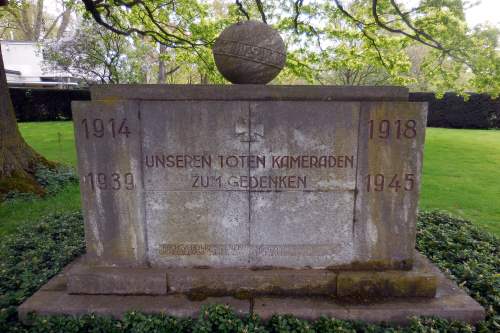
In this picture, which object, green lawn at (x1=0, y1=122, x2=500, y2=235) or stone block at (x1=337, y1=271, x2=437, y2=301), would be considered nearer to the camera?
stone block at (x1=337, y1=271, x2=437, y2=301)

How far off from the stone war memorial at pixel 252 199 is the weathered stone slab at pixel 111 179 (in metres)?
0.01

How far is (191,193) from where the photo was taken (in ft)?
10.8

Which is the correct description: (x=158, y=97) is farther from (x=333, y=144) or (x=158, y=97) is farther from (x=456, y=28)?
(x=456, y=28)

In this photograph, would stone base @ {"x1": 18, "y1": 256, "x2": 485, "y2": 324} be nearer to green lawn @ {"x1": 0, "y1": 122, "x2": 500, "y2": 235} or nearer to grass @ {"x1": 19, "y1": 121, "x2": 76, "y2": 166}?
green lawn @ {"x1": 0, "y1": 122, "x2": 500, "y2": 235}

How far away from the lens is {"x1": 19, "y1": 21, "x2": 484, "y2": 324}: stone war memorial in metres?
3.13

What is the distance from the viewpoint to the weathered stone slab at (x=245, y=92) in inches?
123

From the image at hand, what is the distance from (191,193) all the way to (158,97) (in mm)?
956

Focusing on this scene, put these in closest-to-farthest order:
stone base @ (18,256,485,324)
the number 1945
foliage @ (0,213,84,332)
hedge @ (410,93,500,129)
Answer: stone base @ (18,256,485,324), the number 1945, foliage @ (0,213,84,332), hedge @ (410,93,500,129)

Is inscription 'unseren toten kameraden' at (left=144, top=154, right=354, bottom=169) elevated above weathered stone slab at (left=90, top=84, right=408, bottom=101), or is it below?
below

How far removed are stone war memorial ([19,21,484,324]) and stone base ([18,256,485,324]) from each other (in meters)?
0.01

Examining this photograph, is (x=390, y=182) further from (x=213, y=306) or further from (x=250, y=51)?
(x=213, y=306)

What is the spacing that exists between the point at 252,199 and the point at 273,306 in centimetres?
101

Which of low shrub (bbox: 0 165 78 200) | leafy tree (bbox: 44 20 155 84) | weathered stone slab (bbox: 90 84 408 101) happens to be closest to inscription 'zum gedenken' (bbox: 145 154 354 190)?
weathered stone slab (bbox: 90 84 408 101)

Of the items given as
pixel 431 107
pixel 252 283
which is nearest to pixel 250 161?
pixel 252 283
